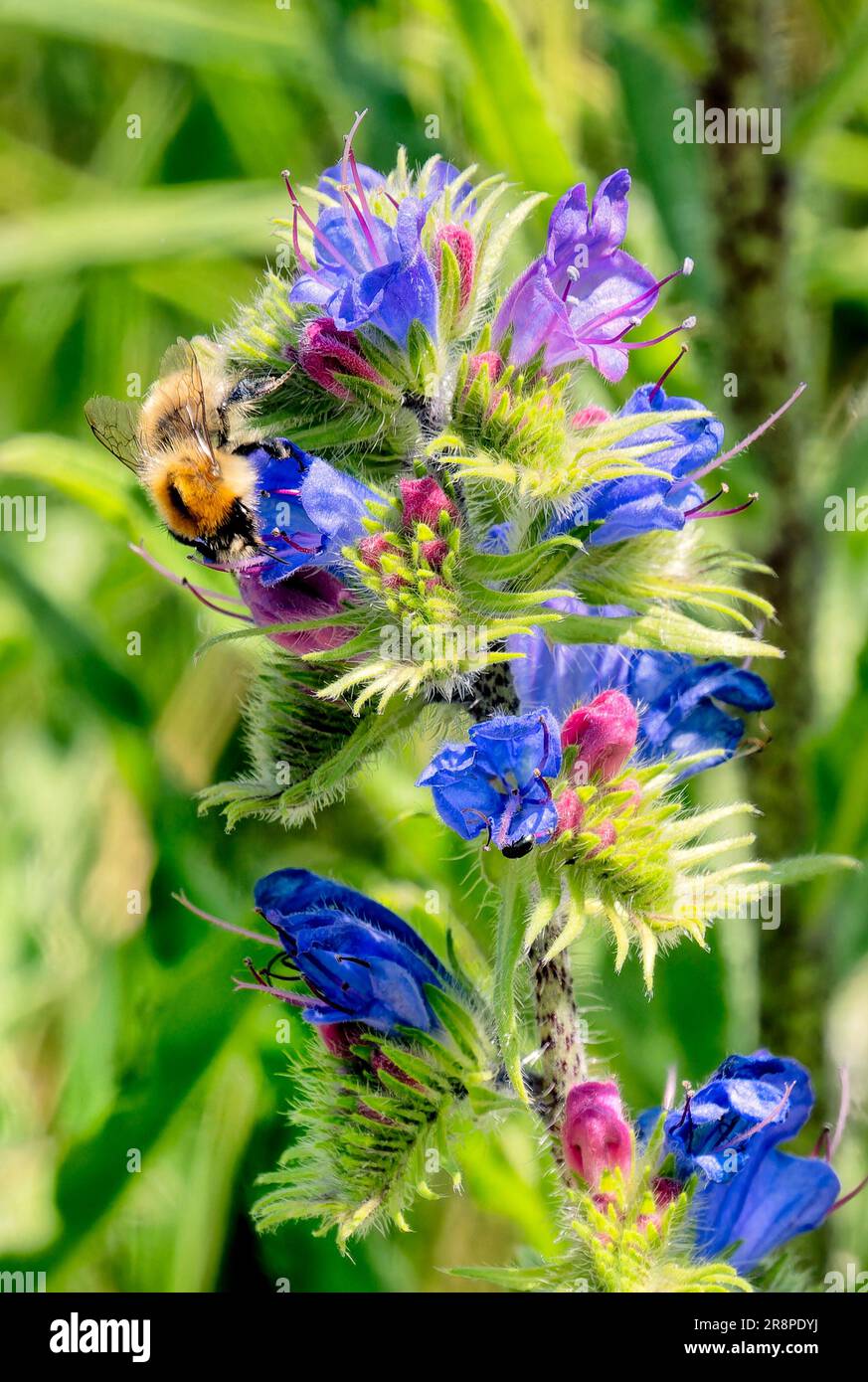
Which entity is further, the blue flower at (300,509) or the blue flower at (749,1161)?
the blue flower at (749,1161)

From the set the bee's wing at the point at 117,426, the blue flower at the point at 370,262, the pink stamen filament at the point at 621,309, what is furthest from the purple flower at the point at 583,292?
the bee's wing at the point at 117,426

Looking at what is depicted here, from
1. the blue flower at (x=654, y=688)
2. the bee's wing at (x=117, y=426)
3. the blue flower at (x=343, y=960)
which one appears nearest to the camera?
the blue flower at (x=343, y=960)

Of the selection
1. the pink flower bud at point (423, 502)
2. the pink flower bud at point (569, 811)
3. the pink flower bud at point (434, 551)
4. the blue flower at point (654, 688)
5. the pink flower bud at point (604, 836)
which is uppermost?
the pink flower bud at point (423, 502)

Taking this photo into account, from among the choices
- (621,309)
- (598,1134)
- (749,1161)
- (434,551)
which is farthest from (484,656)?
(749,1161)

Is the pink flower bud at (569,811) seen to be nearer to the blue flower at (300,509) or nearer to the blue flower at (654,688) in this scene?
the blue flower at (654,688)

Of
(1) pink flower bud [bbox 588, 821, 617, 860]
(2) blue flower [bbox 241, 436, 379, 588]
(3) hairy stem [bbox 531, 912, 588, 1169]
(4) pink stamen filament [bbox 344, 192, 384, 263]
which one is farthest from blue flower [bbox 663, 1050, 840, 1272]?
(4) pink stamen filament [bbox 344, 192, 384, 263]

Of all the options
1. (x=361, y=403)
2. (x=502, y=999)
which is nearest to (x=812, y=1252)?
(x=502, y=999)

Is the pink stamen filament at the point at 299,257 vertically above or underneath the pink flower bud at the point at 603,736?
above
